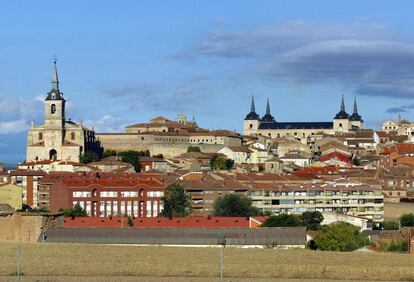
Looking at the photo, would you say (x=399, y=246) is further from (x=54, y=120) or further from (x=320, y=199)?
(x=54, y=120)

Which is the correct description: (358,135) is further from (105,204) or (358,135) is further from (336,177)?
(105,204)

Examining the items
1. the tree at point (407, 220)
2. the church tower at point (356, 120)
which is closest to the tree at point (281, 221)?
the tree at point (407, 220)

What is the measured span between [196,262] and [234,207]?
2632 cm

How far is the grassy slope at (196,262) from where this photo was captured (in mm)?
40438

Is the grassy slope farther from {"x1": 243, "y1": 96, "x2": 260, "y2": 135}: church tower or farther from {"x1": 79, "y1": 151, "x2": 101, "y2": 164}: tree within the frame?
{"x1": 243, "y1": 96, "x2": 260, "y2": 135}: church tower

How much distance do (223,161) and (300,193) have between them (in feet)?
122

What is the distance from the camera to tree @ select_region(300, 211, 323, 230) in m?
62.1

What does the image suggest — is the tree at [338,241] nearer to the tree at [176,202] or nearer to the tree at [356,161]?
the tree at [176,202]

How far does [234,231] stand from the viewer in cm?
5341

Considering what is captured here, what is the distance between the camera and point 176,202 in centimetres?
7131

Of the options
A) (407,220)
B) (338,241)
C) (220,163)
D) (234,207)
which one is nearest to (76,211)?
(234,207)

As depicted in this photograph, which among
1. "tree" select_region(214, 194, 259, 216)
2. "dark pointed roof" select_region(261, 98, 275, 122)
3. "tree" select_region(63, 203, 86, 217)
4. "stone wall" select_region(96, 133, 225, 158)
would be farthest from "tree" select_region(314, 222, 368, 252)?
"dark pointed roof" select_region(261, 98, 275, 122)

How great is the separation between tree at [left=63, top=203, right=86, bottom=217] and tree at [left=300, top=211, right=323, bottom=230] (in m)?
12.4

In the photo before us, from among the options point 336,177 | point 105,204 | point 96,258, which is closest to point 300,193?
point 105,204
